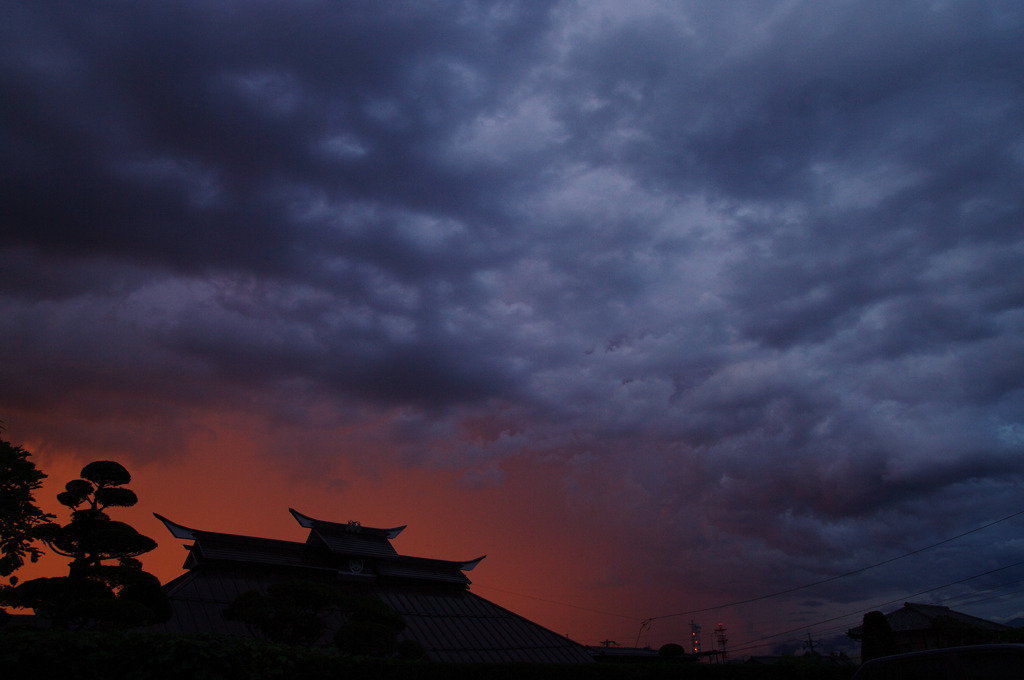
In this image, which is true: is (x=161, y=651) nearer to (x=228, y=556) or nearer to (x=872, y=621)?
(x=228, y=556)

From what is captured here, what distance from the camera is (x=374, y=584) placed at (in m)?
30.5

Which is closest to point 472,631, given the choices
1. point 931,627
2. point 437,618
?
point 437,618

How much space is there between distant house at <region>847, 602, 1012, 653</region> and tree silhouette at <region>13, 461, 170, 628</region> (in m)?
53.9

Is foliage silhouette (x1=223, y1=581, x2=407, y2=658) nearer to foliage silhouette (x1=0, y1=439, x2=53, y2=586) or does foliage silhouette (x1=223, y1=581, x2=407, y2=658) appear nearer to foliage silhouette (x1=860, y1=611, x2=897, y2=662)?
foliage silhouette (x1=0, y1=439, x2=53, y2=586)

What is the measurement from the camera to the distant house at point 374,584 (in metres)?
25.0

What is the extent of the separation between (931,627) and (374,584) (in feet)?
175

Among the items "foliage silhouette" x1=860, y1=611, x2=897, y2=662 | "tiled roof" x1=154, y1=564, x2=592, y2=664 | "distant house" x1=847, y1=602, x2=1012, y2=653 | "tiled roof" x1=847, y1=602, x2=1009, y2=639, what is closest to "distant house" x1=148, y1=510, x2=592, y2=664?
"tiled roof" x1=154, y1=564, x2=592, y2=664

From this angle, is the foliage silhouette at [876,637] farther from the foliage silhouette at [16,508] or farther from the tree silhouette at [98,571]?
the foliage silhouette at [16,508]

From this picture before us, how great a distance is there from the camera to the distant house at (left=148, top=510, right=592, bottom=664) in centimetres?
2500

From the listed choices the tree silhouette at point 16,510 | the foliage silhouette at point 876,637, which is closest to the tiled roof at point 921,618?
the foliage silhouette at point 876,637

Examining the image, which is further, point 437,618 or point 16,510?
point 437,618

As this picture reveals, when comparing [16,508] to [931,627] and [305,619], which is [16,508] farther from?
[931,627]

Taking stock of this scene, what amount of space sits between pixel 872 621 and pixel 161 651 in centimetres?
3247

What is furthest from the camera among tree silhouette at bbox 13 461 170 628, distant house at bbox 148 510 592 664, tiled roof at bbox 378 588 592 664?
tiled roof at bbox 378 588 592 664
